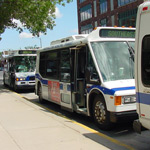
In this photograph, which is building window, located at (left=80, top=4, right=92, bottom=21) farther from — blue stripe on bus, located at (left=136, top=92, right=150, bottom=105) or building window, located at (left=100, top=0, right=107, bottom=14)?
blue stripe on bus, located at (left=136, top=92, right=150, bottom=105)

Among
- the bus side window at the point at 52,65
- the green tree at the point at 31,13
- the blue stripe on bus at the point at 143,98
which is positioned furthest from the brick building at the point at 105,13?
the blue stripe on bus at the point at 143,98

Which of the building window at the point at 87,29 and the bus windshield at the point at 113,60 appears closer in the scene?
the bus windshield at the point at 113,60

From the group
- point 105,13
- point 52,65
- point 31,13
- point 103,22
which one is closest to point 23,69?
point 31,13

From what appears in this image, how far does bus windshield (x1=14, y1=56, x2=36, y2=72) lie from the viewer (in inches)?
635

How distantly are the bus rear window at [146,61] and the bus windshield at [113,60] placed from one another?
1813 millimetres

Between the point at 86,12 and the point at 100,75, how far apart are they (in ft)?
165

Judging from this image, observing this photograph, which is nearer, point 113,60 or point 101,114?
point 101,114

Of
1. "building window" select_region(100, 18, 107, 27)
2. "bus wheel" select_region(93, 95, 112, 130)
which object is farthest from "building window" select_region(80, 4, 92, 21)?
"bus wheel" select_region(93, 95, 112, 130)

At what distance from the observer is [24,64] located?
1627 cm

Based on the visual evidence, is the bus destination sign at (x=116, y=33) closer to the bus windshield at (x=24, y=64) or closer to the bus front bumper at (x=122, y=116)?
the bus front bumper at (x=122, y=116)

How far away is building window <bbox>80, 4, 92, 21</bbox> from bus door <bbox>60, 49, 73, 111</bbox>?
46.2m

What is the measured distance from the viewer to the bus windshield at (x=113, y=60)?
636 centimetres

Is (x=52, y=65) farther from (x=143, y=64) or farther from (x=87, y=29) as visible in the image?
(x=87, y=29)

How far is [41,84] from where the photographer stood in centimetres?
1098
